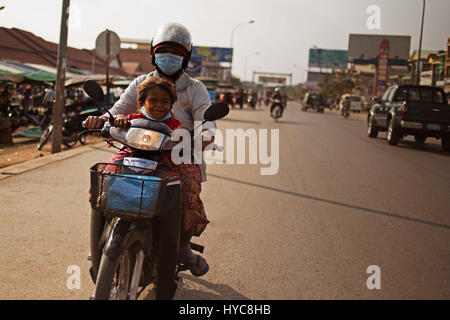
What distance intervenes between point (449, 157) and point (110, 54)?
9208mm

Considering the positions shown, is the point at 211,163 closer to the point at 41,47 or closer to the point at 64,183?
the point at 64,183

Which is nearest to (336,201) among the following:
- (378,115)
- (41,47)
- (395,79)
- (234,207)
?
(234,207)

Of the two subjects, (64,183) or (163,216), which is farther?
(64,183)

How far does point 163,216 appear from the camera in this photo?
2.81 metres

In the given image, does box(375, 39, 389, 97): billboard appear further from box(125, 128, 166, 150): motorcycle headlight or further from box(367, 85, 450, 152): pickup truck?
box(125, 128, 166, 150): motorcycle headlight

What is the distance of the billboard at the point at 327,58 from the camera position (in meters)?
99.1

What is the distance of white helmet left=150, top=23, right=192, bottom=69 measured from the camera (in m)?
3.31

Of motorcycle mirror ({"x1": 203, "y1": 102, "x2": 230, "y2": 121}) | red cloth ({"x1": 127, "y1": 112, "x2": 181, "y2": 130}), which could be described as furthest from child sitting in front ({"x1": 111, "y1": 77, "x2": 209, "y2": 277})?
motorcycle mirror ({"x1": 203, "y1": 102, "x2": 230, "y2": 121})

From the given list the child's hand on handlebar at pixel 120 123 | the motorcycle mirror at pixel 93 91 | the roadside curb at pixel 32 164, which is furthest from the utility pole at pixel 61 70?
the child's hand on handlebar at pixel 120 123

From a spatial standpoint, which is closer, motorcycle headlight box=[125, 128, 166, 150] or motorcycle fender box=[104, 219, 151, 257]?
motorcycle fender box=[104, 219, 151, 257]

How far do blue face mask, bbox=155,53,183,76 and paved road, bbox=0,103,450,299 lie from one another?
1586 millimetres

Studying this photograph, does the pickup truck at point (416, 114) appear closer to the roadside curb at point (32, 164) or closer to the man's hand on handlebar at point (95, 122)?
the roadside curb at point (32, 164)

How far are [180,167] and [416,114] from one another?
13.2 metres

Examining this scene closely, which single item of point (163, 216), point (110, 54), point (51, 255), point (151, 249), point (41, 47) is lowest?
point (51, 255)
